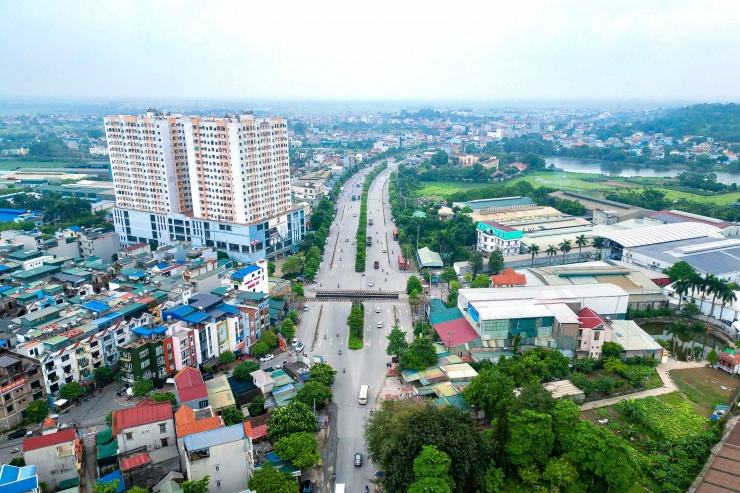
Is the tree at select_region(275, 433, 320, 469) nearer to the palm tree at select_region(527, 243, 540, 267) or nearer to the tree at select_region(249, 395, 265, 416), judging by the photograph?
the tree at select_region(249, 395, 265, 416)

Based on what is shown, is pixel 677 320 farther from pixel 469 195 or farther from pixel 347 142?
pixel 347 142

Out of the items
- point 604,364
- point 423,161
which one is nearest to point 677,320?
point 604,364

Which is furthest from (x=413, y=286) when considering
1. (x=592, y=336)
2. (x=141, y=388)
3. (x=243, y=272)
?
(x=141, y=388)

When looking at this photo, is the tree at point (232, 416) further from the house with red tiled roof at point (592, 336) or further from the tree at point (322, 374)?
the house with red tiled roof at point (592, 336)

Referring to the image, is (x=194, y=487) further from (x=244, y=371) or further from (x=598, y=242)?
(x=598, y=242)

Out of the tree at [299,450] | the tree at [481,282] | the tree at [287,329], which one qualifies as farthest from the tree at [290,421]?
the tree at [481,282]

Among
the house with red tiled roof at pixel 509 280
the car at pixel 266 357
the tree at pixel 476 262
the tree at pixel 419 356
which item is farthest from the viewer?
the tree at pixel 476 262
